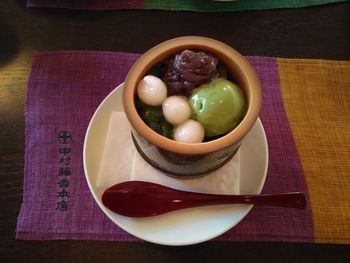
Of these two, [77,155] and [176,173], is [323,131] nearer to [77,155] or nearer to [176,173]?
[176,173]

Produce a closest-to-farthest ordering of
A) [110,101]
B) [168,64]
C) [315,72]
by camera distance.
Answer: [168,64] → [110,101] → [315,72]

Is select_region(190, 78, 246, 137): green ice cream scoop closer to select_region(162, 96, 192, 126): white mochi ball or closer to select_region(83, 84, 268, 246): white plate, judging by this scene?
select_region(162, 96, 192, 126): white mochi ball

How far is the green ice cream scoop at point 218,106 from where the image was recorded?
22.5 inches

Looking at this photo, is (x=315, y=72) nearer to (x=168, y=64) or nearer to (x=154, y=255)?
(x=168, y=64)

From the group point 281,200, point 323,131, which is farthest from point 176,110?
point 323,131

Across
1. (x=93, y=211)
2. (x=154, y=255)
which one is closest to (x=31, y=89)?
(x=93, y=211)

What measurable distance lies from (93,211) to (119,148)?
140 millimetres

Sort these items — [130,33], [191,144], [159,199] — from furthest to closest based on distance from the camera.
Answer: [130,33] < [159,199] < [191,144]

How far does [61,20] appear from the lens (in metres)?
0.94

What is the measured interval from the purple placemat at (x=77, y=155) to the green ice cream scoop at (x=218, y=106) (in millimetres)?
234

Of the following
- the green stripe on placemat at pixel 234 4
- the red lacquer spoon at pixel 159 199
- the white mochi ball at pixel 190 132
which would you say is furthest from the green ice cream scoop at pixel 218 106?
the green stripe on placemat at pixel 234 4

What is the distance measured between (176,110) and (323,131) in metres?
0.43

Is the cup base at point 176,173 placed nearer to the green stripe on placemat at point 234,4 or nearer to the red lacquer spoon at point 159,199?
the red lacquer spoon at point 159,199

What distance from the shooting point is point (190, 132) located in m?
0.56
